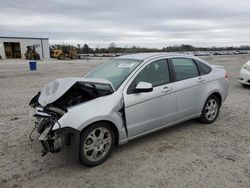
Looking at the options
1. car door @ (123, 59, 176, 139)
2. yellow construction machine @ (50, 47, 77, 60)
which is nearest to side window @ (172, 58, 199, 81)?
car door @ (123, 59, 176, 139)

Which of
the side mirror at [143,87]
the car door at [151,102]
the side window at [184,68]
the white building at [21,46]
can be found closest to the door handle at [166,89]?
the car door at [151,102]

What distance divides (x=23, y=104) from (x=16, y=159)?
141 inches

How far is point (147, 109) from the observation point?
3.72 m

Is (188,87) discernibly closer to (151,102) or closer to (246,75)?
(151,102)

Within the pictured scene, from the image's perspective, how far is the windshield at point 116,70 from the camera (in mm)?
3754

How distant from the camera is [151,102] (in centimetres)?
375

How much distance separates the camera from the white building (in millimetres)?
46062

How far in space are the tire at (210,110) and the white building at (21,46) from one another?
152ft

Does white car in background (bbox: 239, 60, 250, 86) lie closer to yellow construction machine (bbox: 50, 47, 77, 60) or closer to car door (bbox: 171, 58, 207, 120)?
car door (bbox: 171, 58, 207, 120)

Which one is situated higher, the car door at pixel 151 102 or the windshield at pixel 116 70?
the windshield at pixel 116 70

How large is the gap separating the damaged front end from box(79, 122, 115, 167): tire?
178 mm

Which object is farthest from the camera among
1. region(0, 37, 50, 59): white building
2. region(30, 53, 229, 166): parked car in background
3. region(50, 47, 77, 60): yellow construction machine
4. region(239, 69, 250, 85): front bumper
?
region(0, 37, 50, 59): white building

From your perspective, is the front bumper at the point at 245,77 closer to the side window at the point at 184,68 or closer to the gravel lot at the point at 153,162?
the gravel lot at the point at 153,162

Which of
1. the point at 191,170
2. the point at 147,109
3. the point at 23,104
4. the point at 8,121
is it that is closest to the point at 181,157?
the point at 191,170
